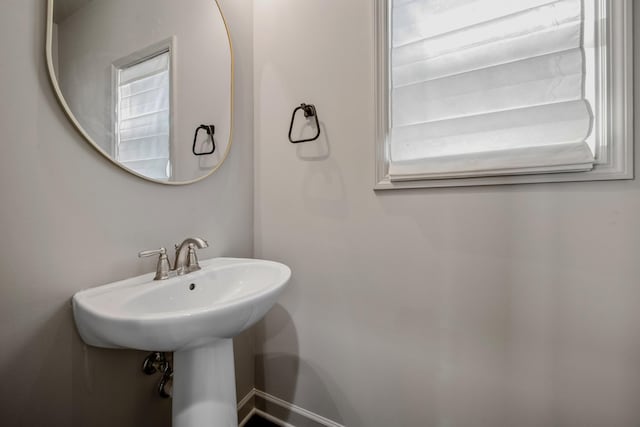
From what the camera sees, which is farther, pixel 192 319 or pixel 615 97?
pixel 615 97

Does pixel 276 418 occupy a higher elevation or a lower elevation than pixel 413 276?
lower

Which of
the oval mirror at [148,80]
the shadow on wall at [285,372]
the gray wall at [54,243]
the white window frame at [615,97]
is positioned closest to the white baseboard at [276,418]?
the shadow on wall at [285,372]

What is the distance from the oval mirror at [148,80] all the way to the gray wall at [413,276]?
9.1 inches

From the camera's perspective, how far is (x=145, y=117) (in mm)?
825

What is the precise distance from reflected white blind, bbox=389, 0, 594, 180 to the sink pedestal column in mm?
812

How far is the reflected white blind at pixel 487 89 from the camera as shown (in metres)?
0.71

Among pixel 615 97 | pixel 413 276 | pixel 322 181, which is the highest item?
pixel 615 97

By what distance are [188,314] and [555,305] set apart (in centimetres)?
96

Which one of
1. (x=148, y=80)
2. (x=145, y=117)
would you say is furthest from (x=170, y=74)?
(x=145, y=117)

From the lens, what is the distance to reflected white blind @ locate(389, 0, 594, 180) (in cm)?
71

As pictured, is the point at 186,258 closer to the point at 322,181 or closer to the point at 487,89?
the point at 322,181

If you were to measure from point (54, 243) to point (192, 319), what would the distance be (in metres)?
0.43

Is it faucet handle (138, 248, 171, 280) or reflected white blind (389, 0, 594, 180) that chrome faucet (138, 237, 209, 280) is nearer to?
faucet handle (138, 248, 171, 280)

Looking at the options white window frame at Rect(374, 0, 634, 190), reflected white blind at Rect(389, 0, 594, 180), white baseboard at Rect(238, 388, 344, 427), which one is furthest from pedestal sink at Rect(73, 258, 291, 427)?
white window frame at Rect(374, 0, 634, 190)
